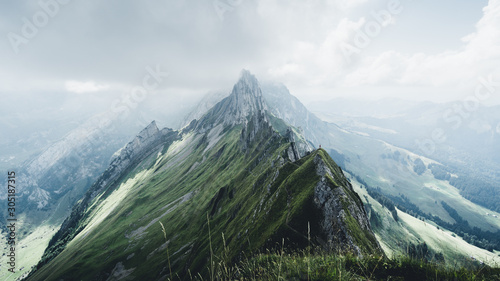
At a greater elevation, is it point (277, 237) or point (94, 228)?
point (94, 228)

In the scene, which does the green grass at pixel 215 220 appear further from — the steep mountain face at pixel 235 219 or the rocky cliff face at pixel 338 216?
the rocky cliff face at pixel 338 216

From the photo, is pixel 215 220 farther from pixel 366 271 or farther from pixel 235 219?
pixel 366 271

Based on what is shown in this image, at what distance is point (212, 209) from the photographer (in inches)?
4331

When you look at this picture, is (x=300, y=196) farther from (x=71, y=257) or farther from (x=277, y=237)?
(x=71, y=257)

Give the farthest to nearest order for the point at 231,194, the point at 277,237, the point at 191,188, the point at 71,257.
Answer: the point at 191,188 → the point at 71,257 → the point at 231,194 → the point at 277,237

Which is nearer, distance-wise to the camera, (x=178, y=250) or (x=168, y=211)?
(x=178, y=250)

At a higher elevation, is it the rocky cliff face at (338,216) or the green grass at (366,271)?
the green grass at (366,271)

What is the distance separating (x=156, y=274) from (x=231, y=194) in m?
45.0

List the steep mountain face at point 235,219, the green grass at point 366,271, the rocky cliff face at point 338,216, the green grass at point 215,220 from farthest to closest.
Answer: the green grass at point 215,220
the steep mountain face at point 235,219
the rocky cliff face at point 338,216
the green grass at point 366,271

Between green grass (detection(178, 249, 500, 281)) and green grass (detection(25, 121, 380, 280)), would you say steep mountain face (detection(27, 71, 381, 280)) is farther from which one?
green grass (detection(178, 249, 500, 281))

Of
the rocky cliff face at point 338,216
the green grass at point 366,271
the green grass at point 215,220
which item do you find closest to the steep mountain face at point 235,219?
the rocky cliff face at point 338,216

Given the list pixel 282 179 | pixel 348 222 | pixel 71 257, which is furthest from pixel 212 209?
pixel 71 257

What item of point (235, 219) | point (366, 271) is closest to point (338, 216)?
point (366, 271)

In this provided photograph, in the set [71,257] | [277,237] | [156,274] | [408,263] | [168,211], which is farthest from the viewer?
[168,211]
